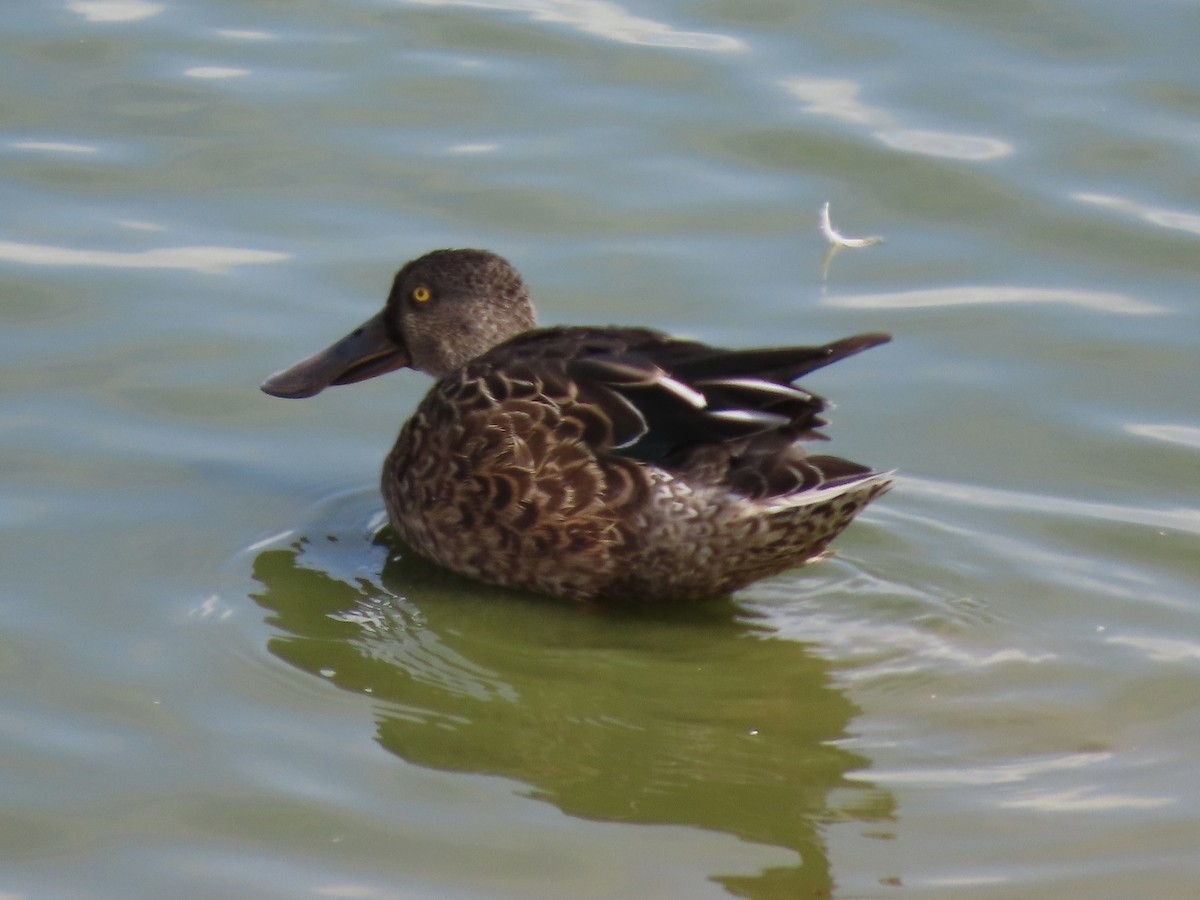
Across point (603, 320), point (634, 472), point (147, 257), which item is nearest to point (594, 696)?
point (634, 472)

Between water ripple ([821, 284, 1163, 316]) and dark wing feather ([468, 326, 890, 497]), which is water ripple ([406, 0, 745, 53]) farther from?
dark wing feather ([468, 326, 890, 497])

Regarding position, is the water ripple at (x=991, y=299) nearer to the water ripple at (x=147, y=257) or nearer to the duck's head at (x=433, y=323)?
the duck's head at (x=433, y=323)

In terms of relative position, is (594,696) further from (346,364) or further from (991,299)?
(991,299)

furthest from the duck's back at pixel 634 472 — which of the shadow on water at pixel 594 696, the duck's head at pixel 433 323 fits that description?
the duck's head at pixel 433 323

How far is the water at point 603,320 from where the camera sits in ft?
17.2

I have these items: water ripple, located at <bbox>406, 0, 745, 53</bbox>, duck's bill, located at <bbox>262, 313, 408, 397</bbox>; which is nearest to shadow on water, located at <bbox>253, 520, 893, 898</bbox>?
duck's bill, located at <bbox>262, 313, 408, 397</bbox>

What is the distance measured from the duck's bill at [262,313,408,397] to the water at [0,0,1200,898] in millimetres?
269

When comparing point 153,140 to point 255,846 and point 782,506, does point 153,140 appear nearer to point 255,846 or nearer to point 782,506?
point 782,506

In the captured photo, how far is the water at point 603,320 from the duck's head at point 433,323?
30cm

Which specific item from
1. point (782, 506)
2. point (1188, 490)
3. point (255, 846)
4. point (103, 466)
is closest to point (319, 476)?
point (103, 466)

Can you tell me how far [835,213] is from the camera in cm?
962

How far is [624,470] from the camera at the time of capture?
638 cm

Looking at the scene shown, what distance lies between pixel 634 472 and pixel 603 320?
2379 millimetres

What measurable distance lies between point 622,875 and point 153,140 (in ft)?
20.6
